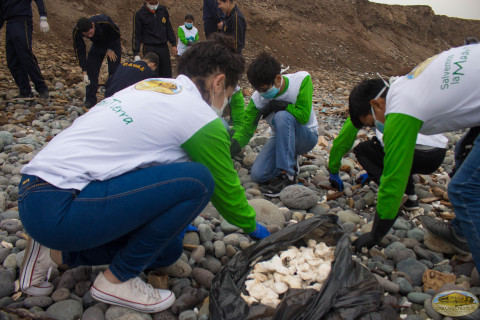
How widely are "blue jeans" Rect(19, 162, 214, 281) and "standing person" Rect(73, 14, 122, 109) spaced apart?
4235 mm

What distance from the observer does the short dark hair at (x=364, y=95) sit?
6.81 feet

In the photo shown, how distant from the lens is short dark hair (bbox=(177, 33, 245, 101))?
1.74m

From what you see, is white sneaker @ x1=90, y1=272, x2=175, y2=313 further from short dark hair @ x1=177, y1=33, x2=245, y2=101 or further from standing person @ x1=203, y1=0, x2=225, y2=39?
standing person @ x1=203, y1=0, x2=225, y2=39

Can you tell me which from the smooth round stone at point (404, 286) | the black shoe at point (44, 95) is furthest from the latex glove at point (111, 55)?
the smooth round stone at point (404, 286)

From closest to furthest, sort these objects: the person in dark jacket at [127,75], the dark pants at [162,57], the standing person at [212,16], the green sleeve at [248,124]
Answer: the green sleeve at [248,124] < the person in dark jacket at [127,75] < the dark pants at [162,57] < the standing person at [212,16]

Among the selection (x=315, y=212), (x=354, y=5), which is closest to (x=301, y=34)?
(x=354, y=5)

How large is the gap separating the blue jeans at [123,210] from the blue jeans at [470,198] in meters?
1.21

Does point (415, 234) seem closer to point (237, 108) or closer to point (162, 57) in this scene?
point (237, 108)

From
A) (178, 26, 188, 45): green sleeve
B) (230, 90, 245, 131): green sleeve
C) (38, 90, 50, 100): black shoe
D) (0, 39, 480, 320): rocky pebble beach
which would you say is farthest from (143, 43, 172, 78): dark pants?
(0, 39, 480, 320): rocky pebble beach

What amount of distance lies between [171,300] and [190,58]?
1.17m

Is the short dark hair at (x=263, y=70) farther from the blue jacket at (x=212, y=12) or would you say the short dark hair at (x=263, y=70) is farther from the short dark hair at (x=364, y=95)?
the blue jacket at (x=212, y=12)

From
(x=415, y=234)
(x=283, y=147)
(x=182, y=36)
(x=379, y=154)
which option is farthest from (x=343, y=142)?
(x=182, y=36)

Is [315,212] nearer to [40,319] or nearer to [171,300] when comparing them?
[171,300]

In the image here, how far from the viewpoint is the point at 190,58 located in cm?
177
